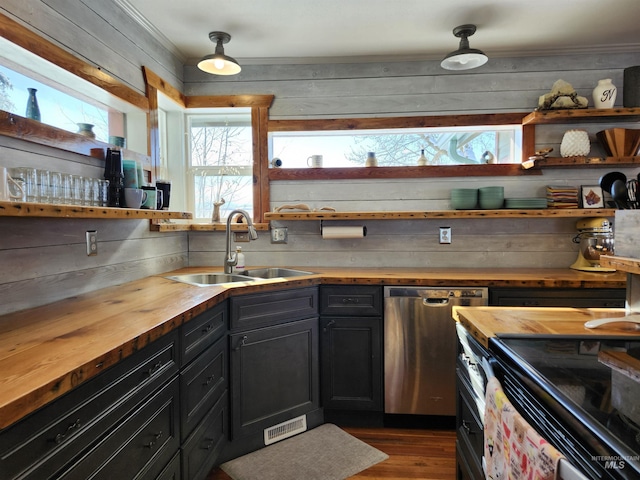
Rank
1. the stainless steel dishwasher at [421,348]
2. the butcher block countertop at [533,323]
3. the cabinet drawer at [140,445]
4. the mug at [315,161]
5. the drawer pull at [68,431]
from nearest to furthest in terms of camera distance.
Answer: the drawer pull at [68,431], the cabinet drawer at [140,445], the butcher block countertop at [533,323], the stainless steel dishwasher at [421,348], the mug at [315,161]

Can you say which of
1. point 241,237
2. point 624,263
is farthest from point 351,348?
point 624,263

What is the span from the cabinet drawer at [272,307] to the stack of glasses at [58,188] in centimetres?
80

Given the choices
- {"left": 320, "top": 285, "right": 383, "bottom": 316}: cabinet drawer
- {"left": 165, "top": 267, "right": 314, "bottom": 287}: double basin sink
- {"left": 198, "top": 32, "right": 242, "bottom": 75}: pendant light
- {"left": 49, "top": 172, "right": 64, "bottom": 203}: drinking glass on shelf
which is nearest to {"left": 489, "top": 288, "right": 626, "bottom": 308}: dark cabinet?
{"left": 320, "top": 285, "right": 383, "bottom": 316}: cabinet drawer

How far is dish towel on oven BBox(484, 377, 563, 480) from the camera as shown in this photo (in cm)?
73

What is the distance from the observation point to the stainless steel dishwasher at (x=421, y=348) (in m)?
2.32

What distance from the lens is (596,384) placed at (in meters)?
0.85

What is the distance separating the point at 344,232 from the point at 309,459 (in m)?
1.44

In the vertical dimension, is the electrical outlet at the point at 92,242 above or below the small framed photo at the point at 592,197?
below

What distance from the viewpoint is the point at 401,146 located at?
2979 millimetres

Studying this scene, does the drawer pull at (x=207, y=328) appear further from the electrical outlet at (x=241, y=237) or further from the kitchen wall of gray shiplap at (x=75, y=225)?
the electrical outlet at (x=241, y=237)

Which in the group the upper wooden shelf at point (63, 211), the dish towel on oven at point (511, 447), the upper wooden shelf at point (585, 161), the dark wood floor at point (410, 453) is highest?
the upper wooden shelf at point (585, 161)

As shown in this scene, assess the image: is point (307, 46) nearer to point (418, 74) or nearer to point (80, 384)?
point (418, 74)

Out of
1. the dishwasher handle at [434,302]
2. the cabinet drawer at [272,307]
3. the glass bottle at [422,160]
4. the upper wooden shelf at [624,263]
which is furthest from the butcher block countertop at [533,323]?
the glass bottle at [422,160]

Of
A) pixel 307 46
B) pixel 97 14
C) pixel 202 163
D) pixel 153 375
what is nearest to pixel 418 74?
pixel 307 46
